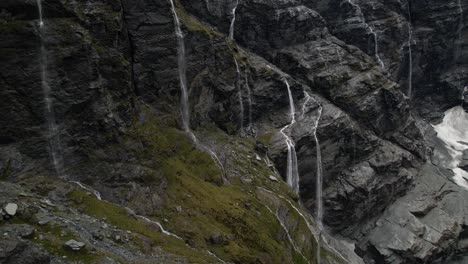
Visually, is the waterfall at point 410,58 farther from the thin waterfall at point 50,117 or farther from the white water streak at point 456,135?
the thin waterfall at point 50,117

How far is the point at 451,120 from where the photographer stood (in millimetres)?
106188

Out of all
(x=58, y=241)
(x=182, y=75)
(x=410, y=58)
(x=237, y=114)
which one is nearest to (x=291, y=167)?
(x=237, y=114)

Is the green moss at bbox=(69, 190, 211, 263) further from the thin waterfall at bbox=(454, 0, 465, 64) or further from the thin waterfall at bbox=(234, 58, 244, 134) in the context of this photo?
the thin waterfall at bbox=(454, 0, 465, 64)

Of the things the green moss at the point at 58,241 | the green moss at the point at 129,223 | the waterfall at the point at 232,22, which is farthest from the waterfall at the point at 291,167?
the green moss at the point at 58,241

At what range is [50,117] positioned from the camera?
40250 millimetres

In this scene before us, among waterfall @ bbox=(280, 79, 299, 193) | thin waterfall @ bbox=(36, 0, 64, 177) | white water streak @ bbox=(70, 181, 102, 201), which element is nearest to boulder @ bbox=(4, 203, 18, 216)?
thin waterfall @ bbox=(36, 0, 64, 177)

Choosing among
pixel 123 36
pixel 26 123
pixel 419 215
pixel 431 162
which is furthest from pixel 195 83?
pixel 431 162

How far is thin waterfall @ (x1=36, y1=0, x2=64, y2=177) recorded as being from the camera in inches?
1564

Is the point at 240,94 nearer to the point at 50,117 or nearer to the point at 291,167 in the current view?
the point at 291,167

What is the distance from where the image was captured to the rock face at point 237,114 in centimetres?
4009

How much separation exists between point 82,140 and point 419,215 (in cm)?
5045

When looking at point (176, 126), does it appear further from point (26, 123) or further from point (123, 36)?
point (26, 123)

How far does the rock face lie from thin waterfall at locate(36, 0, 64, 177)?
0.21 meters

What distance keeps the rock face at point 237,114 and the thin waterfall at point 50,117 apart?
21 centimetres
